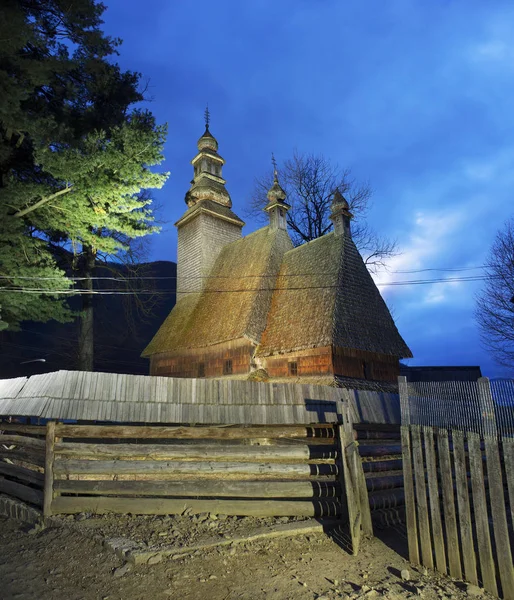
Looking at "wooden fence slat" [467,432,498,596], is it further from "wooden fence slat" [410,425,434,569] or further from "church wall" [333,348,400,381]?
"church wall" [333,348,400,381]

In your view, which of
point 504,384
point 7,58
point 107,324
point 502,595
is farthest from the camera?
point 107,324

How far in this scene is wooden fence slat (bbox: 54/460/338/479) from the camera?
6.47 metres

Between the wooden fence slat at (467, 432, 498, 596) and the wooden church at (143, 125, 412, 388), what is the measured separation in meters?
12.5

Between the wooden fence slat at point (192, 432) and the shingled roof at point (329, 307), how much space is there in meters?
10.2

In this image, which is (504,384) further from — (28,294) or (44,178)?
(44,178)

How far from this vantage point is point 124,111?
1978 cm

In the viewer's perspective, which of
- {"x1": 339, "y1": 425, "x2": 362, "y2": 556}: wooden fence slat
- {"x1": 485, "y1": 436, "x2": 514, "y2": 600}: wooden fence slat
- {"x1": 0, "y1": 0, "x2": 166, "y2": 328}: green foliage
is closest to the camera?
{"x1": 485, "y1": 436, "x2": 514, "y2": 600}: wooden fence slat

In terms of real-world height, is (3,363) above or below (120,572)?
above

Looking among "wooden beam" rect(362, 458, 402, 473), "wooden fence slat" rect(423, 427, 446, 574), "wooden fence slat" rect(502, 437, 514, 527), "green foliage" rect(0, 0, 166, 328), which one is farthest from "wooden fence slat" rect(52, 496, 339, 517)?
"green foliage" rect(0, 0, 166, 328)

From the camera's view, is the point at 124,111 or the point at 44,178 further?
the point at 124,111

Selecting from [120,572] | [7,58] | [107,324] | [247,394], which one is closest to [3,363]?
[107,324]

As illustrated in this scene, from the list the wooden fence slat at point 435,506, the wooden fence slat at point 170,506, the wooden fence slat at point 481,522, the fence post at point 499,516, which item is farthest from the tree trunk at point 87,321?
the fence post at point 499,516

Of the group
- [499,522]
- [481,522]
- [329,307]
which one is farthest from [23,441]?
[329,307]

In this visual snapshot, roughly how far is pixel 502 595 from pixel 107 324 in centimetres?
6677
